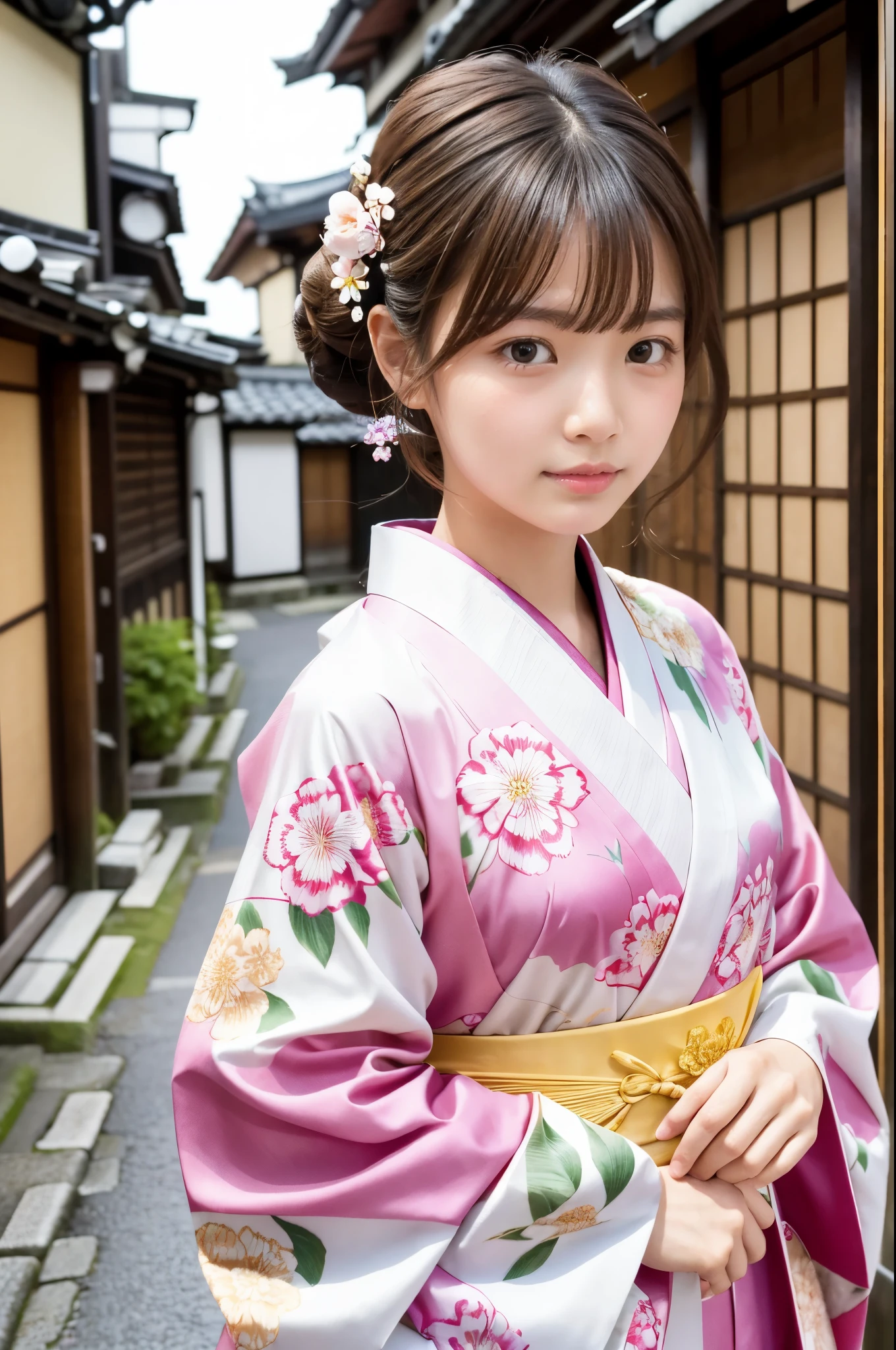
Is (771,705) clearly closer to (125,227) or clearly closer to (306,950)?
(306,950)

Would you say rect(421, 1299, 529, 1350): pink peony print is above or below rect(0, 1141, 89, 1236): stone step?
above

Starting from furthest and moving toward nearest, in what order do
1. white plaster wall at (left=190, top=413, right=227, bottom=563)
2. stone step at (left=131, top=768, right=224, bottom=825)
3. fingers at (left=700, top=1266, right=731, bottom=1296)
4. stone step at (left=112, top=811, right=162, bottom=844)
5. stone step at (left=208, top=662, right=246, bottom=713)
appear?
white plaster wall at (left=190, top=413, right=227, bottom=563) < stone step at (left=208, top=662, right=246, bottom=713) < stone step at (left=131, top=768, right=224, bottom=825) < stone step at (left=112, top=811, right=162, bottom=844) < fingers at (left=700, top=1266, right=731, bottom=1296)

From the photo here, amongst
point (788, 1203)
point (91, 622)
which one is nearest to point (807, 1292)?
point (788, 1203)

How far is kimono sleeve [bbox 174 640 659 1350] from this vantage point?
1.38 m

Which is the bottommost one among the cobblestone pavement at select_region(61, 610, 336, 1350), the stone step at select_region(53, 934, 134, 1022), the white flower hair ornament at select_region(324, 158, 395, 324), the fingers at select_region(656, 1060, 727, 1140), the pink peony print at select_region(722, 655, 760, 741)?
the cobblestone pavement at select_region(61, 610, 336, 1350)

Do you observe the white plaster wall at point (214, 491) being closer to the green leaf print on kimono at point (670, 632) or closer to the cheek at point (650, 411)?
the green leaf print on kimono at point (670, 632)

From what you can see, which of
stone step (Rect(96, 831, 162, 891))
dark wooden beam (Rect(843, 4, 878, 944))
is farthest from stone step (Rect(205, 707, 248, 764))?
dark wooden beam (Rect(843, 4, 878, 944))

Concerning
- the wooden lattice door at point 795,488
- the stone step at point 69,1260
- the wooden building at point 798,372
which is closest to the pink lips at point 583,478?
the wooden building at point 798,372

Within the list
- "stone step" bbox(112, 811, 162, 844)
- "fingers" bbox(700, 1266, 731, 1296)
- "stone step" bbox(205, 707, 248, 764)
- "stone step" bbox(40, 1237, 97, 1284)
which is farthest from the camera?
"stone step" bbox(205, 707, 248, 764)

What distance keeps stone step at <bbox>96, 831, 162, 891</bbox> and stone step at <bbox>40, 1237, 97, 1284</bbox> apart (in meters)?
3.22

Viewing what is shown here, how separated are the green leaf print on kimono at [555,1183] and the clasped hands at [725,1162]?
0.08 m

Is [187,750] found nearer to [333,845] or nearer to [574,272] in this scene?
[333,845]

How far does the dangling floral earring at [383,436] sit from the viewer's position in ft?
5.90

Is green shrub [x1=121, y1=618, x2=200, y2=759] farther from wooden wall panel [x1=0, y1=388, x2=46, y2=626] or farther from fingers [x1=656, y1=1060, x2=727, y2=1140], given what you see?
fingers [x1=656, y1=1060, x2=727, y2=1140]
